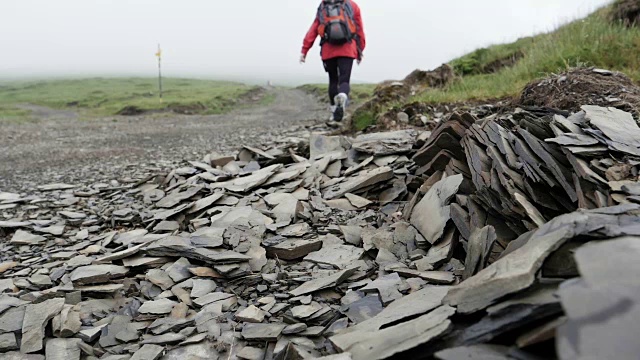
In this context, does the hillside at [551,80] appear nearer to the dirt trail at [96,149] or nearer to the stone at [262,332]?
the dirt trail at [96,149]

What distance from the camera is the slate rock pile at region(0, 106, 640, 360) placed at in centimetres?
218

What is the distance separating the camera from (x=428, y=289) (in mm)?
3422

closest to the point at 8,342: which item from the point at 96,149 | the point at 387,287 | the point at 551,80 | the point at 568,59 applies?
the point at 387,287

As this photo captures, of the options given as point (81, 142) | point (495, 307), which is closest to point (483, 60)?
point (81, 142)

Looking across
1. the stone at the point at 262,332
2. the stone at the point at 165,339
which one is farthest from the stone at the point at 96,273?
the stone at the point at 262,332

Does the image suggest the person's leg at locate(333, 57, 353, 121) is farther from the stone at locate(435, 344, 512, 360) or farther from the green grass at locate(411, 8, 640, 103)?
the stone at locate(435, 344, 512, 360)

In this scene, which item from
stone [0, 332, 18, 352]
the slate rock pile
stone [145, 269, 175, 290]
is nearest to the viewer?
the slate rock pile

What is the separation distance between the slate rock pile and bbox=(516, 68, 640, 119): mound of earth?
39.1 inches

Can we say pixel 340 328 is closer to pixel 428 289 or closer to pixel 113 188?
pixel 428 289

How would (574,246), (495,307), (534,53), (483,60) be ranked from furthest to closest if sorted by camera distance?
(483,60)
(534,53)
(574,246)
(495,307)

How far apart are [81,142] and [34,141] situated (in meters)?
2.32

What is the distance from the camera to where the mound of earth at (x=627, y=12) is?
12.7m

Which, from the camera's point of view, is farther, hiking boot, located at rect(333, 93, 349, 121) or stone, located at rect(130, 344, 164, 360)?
hiking boot, located at rect(333, 93, 349, 121)

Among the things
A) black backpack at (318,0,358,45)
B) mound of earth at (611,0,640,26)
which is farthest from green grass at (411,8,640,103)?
black backpack at (318,0,358,45)
